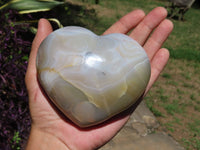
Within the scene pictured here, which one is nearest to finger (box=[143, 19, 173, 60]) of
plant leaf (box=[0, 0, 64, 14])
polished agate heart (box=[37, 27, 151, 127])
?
polished agate heart (box=[37, 27, 151, 127])

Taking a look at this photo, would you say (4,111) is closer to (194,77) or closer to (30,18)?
(30,18)

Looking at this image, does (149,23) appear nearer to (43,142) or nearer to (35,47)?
(35,47)

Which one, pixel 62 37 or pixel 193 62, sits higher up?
pixel 62 37

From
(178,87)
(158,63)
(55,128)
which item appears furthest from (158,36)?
(178,87)

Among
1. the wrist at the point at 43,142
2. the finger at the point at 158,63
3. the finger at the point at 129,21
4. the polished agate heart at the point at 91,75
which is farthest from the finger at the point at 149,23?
the wrist at the point at 43,142

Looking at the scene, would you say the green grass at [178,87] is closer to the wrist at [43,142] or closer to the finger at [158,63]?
the finger at [158,63]

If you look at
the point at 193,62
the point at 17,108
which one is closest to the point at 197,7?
the point at 193,62
